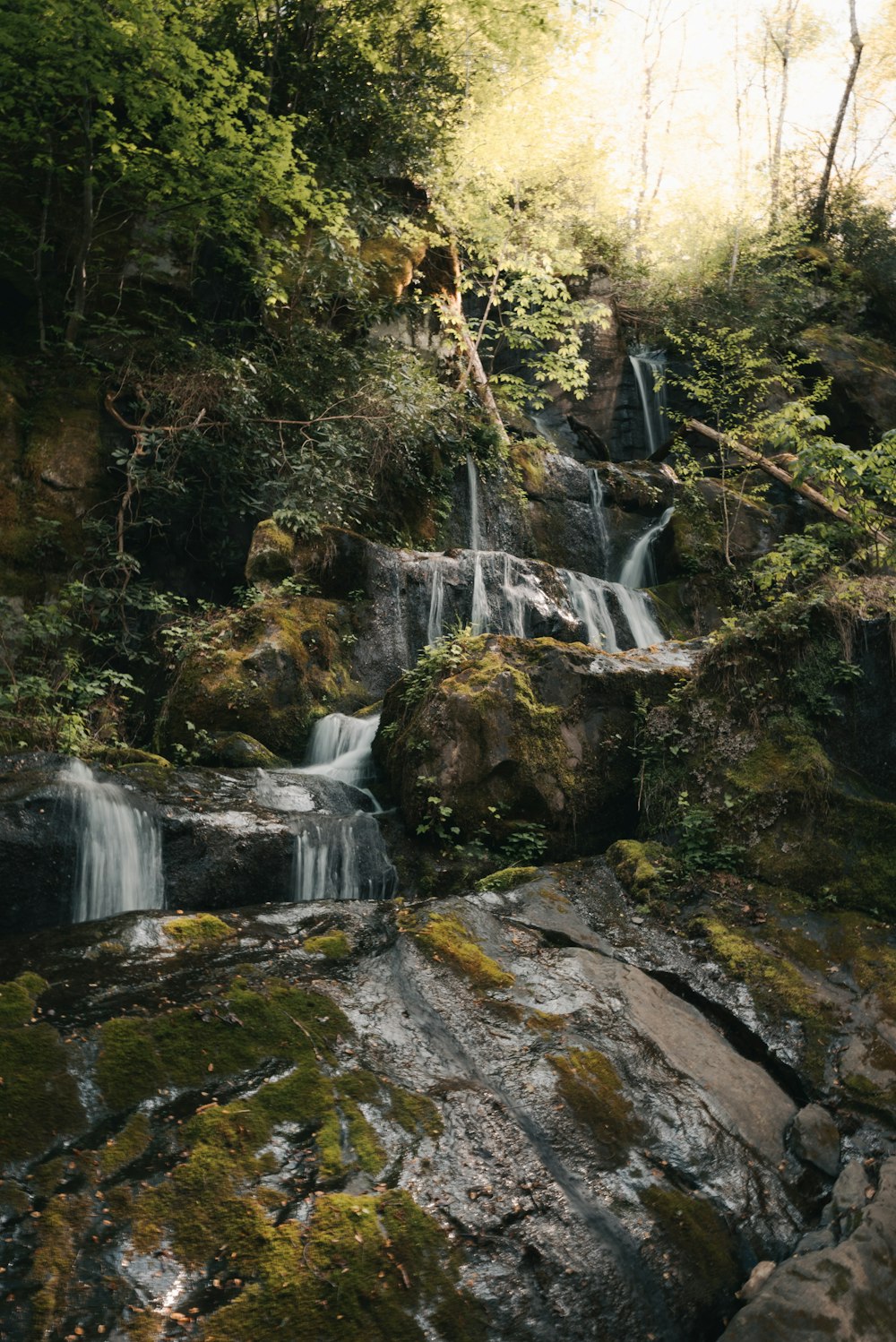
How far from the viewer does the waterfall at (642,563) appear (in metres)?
14.9

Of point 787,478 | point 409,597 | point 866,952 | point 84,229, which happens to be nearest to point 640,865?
point 866,952

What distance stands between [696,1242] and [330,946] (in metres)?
2.63

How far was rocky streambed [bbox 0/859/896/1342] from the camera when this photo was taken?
2998 millimetres

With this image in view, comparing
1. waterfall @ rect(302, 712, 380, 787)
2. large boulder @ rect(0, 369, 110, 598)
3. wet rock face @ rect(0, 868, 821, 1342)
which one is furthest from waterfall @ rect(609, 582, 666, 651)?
wet rock face @ rect(0, 868, 821, 1342)

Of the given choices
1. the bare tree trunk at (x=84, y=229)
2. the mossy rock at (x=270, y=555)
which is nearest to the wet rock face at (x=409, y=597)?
the mossy rock at (x=270, y=555)

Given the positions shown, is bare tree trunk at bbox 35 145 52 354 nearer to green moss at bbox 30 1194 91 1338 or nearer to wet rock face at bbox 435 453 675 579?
wet rock face at bbox 435 453 675 579

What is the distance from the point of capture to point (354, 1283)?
301 cm

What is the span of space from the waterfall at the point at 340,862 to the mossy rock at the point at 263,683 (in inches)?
79.3

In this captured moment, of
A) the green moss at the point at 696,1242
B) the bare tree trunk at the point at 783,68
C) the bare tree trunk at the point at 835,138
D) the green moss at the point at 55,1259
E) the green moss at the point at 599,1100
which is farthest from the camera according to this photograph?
the bare tree trunk at the point at 783,68

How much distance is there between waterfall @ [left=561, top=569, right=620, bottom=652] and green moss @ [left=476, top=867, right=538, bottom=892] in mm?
5364

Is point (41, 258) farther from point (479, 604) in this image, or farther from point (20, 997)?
point (20, 997)

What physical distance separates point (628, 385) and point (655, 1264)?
19.6 metres

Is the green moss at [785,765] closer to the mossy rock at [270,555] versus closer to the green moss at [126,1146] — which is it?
the green moss at [126,1146]

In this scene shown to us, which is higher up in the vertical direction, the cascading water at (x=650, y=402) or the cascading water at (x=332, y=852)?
the cascading water at (x=650, y=402)
